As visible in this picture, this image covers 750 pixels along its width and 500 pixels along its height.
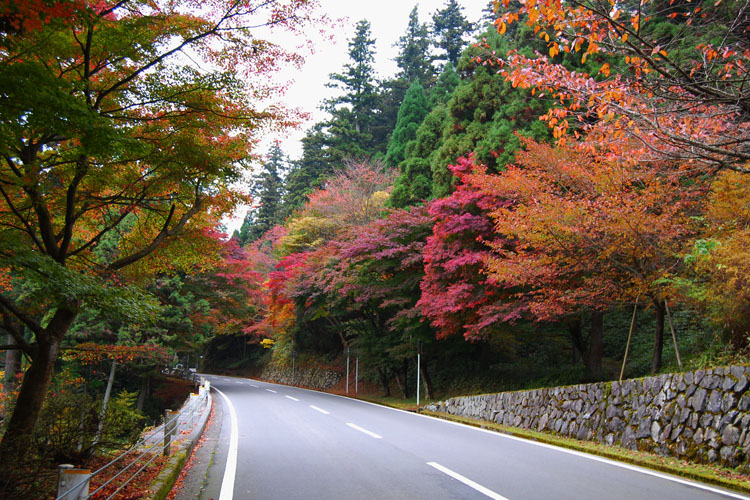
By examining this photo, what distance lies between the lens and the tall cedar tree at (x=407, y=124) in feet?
109

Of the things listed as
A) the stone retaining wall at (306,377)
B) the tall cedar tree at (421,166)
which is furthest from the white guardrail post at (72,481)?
the stone retaining wall at (306,377)

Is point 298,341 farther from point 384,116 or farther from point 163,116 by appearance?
point 163,116

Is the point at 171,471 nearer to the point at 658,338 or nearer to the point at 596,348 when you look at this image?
the point at 658,338

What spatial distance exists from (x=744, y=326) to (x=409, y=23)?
158 ft

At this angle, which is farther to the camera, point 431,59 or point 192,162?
point 431,59

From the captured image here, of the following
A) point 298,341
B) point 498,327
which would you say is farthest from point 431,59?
point 498,327

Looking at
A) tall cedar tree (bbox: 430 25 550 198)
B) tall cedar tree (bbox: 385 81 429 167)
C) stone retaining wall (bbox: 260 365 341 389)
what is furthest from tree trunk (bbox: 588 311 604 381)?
tall cedar tree (bbox: 385 81 429 167)

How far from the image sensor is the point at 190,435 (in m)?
8.38

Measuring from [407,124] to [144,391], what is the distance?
76.0 feet

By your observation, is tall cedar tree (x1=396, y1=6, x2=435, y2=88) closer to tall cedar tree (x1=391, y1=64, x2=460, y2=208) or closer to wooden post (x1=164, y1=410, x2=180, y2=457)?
tall cedar tree (x1=391, y1=64, x2=460, y2=208)

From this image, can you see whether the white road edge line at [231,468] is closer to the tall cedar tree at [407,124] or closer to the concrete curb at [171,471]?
the concrete curb at [171,471]

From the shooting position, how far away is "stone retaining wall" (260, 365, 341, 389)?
29109 millimetres

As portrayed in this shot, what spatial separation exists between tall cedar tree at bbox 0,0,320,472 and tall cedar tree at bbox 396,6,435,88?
41278 millimetres

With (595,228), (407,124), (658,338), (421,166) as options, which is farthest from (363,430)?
(407,124)
